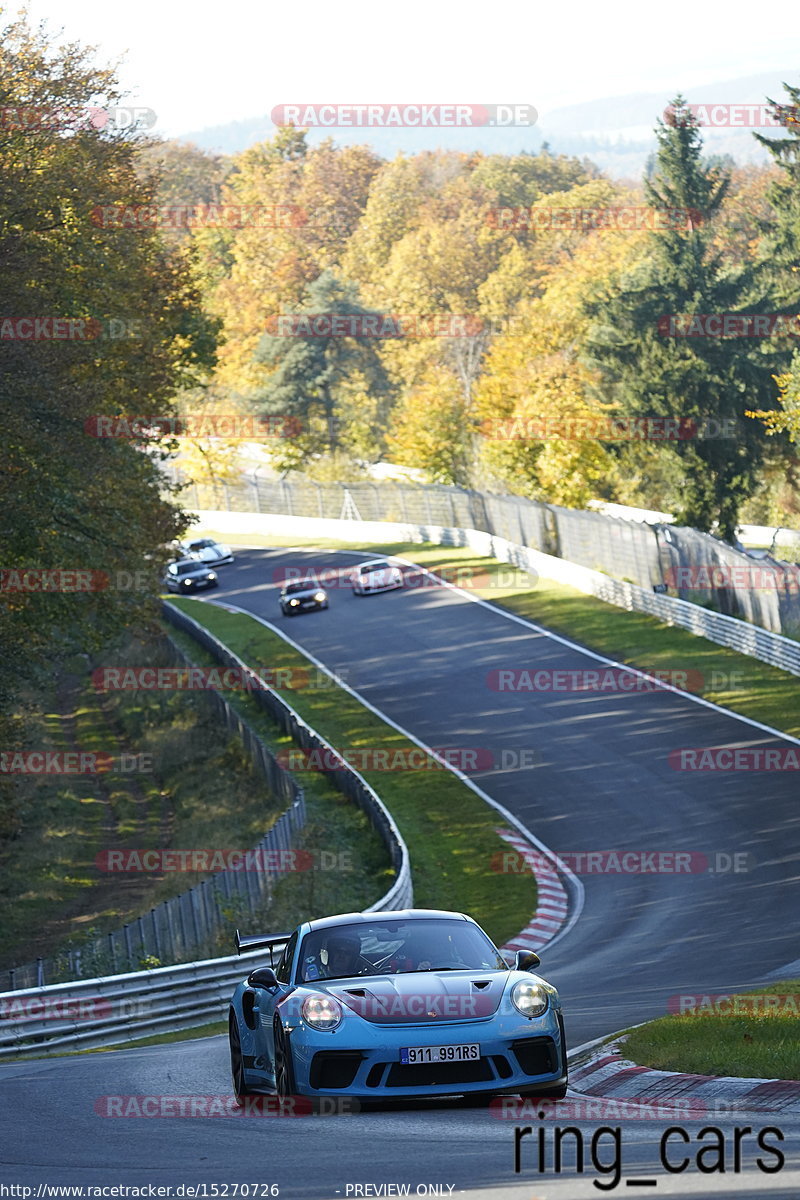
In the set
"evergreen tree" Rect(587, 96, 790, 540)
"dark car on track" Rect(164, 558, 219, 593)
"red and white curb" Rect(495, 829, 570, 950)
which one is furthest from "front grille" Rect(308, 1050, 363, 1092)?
"dark car on track" Rect(164, 558, 219, 593)

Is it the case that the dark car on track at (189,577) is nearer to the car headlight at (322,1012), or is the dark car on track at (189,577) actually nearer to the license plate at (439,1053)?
the car headlight at (322,1012)

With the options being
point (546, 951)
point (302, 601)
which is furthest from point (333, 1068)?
point (302, 601)

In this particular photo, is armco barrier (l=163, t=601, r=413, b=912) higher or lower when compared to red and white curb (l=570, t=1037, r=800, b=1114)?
lower

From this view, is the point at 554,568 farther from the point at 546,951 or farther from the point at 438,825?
the point at 546,951

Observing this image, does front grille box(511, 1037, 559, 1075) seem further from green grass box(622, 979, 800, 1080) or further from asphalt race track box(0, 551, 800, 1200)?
green grass box(622, 979, 800, 1080)

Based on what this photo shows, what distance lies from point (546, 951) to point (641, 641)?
23813 mm

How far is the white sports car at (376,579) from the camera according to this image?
5903 centimetres

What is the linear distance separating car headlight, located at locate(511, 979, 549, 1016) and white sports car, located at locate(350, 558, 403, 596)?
49.7m

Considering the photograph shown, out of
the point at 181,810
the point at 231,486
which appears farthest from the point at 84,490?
the point at 231,486

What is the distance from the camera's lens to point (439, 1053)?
880cm

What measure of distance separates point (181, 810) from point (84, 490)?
9.10 meters

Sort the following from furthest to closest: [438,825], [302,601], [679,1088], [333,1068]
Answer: [302,601]
[438,825]
[679,1088]
[333,1068]

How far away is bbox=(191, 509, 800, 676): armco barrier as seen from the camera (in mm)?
41188

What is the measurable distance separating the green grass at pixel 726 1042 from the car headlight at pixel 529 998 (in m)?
1.62
